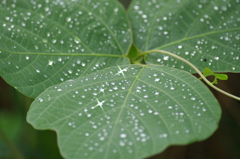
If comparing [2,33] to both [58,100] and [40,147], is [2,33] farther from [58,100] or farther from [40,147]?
[40,147]

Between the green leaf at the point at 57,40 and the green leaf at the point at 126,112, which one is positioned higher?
the green leaf at the point at 57,40

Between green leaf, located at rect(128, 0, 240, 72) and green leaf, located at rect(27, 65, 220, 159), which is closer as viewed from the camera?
green leaf, located at rect(27, 65, 220, 159)

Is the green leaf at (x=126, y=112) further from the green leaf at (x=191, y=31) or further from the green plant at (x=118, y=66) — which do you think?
the green leaf at (x=191, y=31)

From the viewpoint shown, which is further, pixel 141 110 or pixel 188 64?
pixel 188 64

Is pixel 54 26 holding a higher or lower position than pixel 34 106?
higher

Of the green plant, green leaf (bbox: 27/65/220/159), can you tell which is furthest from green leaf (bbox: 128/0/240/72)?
green leaf (bbox: 27/65/220/159)

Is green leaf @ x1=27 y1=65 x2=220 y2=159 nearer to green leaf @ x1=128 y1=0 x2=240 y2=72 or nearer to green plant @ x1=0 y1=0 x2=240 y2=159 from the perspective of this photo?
green plant @ x1=0 y1=0 x2=240 y2=159

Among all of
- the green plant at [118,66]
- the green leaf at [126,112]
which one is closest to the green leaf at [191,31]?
the green plant at [118,66]

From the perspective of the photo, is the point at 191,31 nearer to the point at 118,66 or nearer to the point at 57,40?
the point at 118,66

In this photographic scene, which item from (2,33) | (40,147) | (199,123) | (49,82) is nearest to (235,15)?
(199,123)
